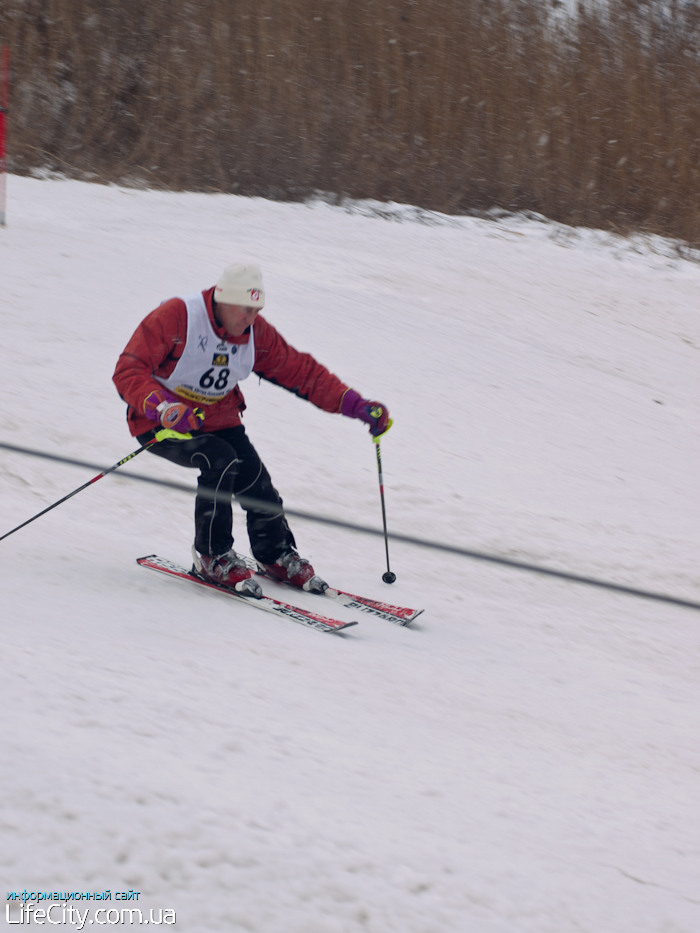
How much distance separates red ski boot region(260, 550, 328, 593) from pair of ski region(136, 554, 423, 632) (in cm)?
5

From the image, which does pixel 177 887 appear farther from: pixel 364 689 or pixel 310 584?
pixel 310 584

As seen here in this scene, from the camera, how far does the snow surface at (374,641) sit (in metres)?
2.02

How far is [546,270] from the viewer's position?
11727 mm

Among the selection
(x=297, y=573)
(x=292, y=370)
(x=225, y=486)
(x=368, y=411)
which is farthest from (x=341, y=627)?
(x=292, y=370)

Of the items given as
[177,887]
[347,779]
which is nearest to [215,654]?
[347,779]

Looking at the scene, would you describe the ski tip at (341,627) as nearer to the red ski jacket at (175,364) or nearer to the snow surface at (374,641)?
the snow surface at (374,641)

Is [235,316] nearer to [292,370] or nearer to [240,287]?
[240,287]

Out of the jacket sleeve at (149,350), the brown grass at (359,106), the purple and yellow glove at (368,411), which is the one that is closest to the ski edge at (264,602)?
the jacket sleeve at (149,350)

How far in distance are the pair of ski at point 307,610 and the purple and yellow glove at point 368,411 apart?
0.81 m

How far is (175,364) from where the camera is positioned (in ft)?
13.1

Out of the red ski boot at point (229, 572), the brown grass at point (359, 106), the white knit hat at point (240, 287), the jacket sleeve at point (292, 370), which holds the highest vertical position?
the brown grass at point (359, 106)

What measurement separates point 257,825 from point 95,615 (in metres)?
1.50

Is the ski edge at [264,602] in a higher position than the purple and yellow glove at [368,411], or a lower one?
lower

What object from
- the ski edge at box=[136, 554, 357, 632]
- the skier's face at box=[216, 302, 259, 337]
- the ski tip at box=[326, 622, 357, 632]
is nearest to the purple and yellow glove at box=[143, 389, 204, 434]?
the skier's face at box=[216, 302, 259, 337]
